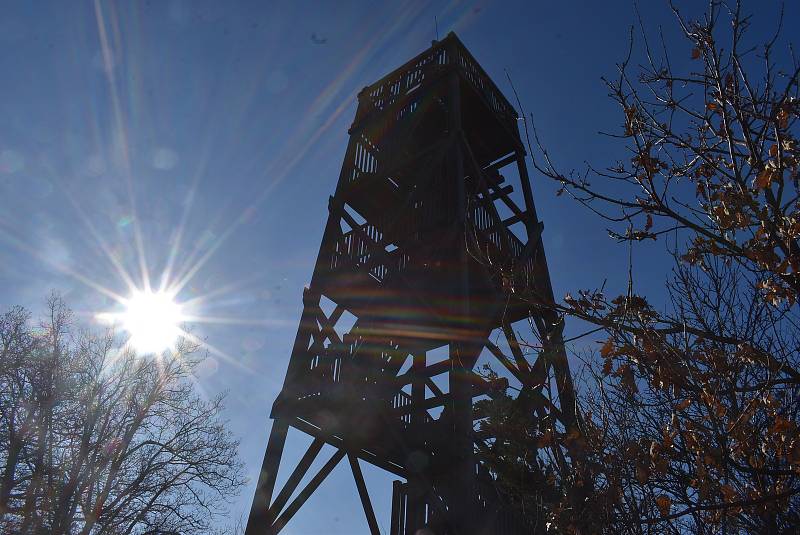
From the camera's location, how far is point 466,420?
718 cm

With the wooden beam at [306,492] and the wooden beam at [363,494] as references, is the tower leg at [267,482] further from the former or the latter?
the wooden beam at [363,494]

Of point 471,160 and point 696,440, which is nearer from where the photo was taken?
point 696,440

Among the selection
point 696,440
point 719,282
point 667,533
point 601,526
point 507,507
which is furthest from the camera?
point 507,507

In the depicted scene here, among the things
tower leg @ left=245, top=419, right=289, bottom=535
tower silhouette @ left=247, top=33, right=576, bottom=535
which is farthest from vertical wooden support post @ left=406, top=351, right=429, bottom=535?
tower leg @ left=245, top=419, right=289, bottom=535

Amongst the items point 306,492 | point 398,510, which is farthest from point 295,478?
point 398,510

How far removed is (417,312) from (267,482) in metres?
3.08

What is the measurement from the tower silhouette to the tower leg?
0.02 m

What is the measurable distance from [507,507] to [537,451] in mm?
1194

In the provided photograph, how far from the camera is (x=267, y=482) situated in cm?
806

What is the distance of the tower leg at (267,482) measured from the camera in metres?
7.82

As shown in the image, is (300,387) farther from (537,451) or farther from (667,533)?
(667,533)

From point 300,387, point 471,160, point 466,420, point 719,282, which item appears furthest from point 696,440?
point 471,160

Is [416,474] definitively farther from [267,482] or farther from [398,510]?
[267,482]

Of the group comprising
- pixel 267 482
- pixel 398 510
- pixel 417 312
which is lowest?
pixel 398 510
